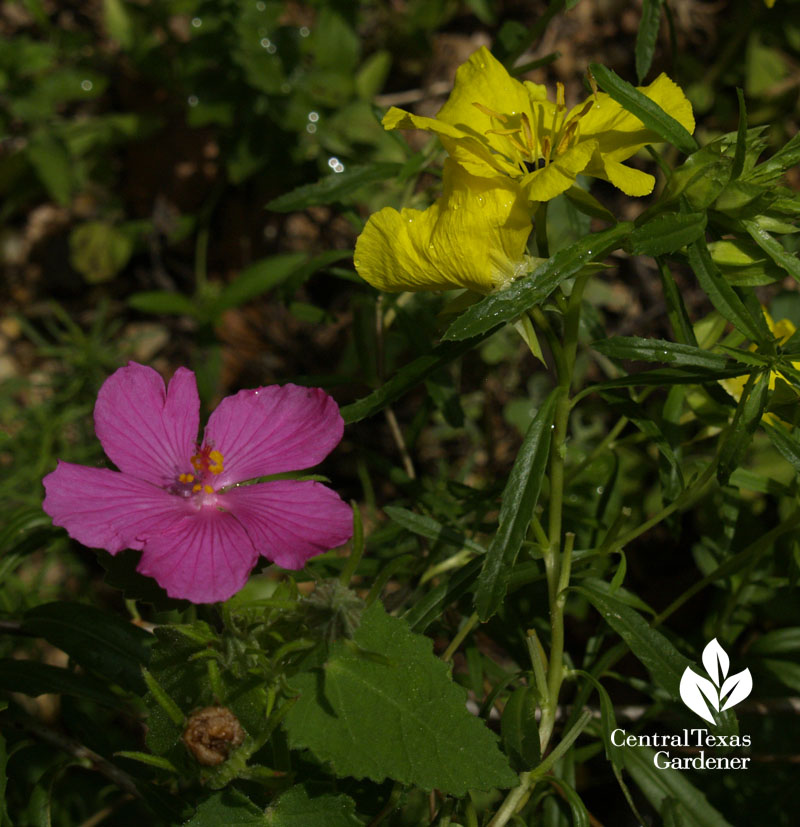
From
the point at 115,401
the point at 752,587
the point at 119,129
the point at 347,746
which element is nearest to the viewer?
the point at 347,746

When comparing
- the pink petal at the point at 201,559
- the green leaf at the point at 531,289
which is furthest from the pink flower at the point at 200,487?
the green leaf at the point at 531,289

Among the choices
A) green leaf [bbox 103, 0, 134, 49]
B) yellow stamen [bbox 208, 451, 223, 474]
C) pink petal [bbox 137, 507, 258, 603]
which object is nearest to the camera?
pink petal [bbox 137, 507, 258, 603]

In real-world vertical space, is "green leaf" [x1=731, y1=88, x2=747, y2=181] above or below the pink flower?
above

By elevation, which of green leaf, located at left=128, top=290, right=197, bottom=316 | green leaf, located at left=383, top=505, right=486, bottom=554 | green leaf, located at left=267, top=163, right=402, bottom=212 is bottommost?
green leaf, located at left=128, top=290, right=197, bottom=316

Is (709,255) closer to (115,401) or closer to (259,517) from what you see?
(259,517)

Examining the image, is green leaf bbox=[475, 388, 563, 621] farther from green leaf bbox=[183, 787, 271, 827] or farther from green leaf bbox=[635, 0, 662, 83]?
green leaf bbox=[635, 0, 662, 83]

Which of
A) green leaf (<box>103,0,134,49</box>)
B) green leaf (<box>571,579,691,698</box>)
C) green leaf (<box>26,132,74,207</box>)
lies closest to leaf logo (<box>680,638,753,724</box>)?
green leaf (<box>571,579,691,698</box>)

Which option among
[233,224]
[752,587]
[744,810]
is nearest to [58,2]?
[233,224]
